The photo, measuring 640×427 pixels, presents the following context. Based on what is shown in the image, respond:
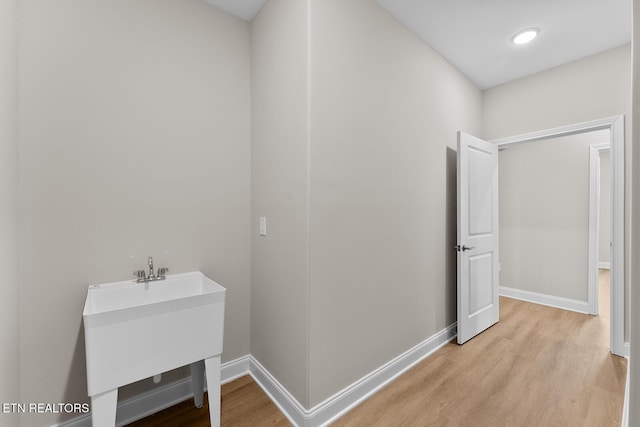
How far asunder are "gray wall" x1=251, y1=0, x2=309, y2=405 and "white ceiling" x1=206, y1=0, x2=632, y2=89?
447mm

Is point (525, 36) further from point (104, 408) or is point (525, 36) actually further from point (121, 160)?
point (104, 408)

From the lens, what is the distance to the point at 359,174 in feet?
6.30

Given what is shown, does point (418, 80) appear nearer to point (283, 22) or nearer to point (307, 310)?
point (283, 22)

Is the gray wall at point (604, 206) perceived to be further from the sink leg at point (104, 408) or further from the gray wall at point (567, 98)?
the sink leg at point (104, 408)

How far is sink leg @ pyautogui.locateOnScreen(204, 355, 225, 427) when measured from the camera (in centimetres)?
154

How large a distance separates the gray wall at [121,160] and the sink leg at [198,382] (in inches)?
11.7

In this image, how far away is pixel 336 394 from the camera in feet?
5.81

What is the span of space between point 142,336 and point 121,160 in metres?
1.01

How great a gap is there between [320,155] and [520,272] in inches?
149

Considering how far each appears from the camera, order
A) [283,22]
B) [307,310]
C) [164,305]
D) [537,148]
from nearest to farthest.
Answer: [164,305], [307,310], [283,22], [537,148]

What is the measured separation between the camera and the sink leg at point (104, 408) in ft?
4.13

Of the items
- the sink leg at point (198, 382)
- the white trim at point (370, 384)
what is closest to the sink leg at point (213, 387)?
the sink leg at point (198, 382)

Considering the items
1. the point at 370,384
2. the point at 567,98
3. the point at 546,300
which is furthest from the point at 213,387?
the point at 546,300

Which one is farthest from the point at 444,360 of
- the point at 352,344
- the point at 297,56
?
the point at 297,56
